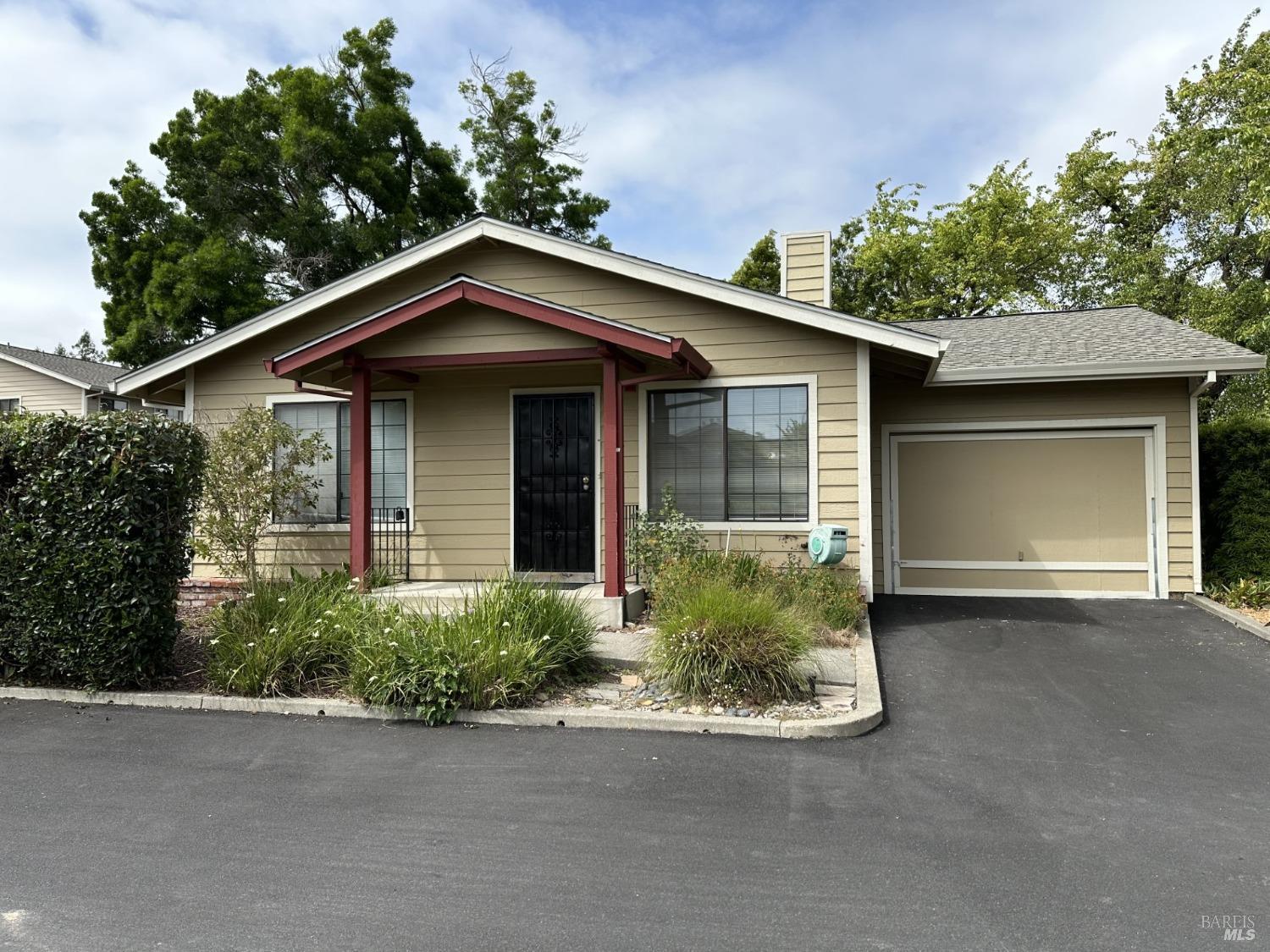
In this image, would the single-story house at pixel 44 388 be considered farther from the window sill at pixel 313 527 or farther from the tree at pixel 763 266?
the tree at pixel 763 266

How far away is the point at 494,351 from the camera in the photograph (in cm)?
779

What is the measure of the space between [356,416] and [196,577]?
3.42m

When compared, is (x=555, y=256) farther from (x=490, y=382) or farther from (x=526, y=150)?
(x=526, y=150)

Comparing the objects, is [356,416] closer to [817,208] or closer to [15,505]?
[15,505]

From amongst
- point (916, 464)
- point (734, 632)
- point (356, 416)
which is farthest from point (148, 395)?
point (916, 464)

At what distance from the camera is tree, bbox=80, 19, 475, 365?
824 inches

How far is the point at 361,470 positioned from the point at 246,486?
1276 mm

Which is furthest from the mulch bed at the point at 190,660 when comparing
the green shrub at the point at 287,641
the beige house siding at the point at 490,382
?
the beige house siding at the point at 490,382

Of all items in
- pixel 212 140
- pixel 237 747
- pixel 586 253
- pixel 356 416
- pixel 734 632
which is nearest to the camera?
pixel 237 747

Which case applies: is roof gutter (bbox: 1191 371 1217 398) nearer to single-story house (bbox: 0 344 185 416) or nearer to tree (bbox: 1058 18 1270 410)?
tree (bbox: 1058 18 1270 410)

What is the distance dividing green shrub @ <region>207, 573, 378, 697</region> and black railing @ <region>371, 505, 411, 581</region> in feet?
9.69

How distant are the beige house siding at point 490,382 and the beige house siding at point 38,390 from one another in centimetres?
1008

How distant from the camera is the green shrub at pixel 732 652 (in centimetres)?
497

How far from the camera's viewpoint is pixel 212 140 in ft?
72.5
